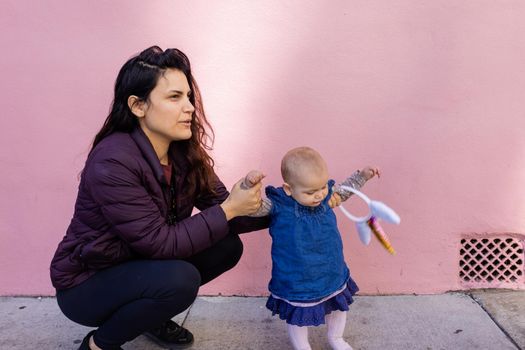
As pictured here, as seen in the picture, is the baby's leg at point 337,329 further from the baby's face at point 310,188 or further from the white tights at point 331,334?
the baby's face at point 310,188

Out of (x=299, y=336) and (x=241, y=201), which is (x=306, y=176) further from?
(x=299, y=336)

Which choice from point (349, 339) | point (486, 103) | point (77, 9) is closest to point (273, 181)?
point (349, 339)

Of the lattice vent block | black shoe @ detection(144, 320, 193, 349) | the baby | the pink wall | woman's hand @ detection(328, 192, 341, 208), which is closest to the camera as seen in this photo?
the baby

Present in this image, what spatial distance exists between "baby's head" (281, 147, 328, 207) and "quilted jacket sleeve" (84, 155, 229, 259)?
0.91 ft

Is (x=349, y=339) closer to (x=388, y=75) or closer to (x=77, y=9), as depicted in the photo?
(x=388, y=75)

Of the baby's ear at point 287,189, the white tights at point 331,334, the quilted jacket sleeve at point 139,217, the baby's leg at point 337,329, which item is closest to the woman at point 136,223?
the quilted jacket sleeve at point 139,217

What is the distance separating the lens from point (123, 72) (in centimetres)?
197

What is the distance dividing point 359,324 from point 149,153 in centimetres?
124

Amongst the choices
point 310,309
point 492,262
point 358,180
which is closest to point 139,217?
point 310,309

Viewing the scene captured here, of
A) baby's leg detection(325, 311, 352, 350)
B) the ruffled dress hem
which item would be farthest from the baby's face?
baby's leg detection(325, 311, 352, 350)

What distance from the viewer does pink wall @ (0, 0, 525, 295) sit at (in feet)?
8.25

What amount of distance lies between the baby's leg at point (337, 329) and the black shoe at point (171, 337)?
0.60 meters

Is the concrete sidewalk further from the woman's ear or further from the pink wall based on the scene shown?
the woman's ear

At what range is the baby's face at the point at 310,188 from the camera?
6.25ft
